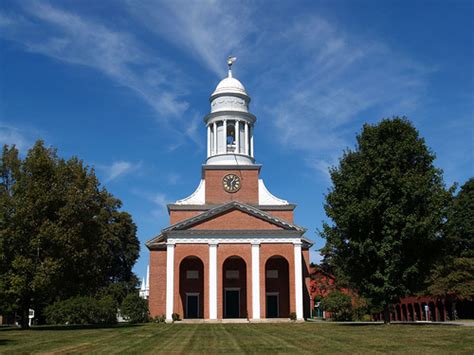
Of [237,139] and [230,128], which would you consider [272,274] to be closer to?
[237,139]

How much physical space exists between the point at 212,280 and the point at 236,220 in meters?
5.59

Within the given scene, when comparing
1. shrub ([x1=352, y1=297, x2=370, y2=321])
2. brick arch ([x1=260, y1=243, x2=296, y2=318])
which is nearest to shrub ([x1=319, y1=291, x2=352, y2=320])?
shrub ([x1=352, y1=297, x2=370, y2=321])

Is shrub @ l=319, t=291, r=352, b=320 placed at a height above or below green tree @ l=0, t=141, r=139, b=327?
below

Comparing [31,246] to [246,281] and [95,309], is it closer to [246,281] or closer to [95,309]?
[95,309]

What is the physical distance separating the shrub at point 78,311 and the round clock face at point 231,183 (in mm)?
16296

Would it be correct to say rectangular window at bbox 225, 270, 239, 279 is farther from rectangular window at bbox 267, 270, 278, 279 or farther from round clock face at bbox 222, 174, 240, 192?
round clock face at bbox 222, 174, 240, 192

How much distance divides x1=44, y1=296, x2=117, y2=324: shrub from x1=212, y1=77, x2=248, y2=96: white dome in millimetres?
25119

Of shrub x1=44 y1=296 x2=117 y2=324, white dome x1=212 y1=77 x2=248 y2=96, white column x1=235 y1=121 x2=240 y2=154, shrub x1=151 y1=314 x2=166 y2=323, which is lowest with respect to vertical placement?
shrub x1=151 y1=314 x2=166 y2=323

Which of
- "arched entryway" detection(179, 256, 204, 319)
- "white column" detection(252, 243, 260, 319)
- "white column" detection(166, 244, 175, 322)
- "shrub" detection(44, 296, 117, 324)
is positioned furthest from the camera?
"arched entryway" detection(179, 256, 204, 319)

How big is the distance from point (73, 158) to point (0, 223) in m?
6.49

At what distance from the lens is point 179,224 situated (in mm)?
49000

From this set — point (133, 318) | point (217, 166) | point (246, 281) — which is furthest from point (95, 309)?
point (217, 166)

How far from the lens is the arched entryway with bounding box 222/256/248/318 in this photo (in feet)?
173

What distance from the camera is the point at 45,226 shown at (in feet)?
106
